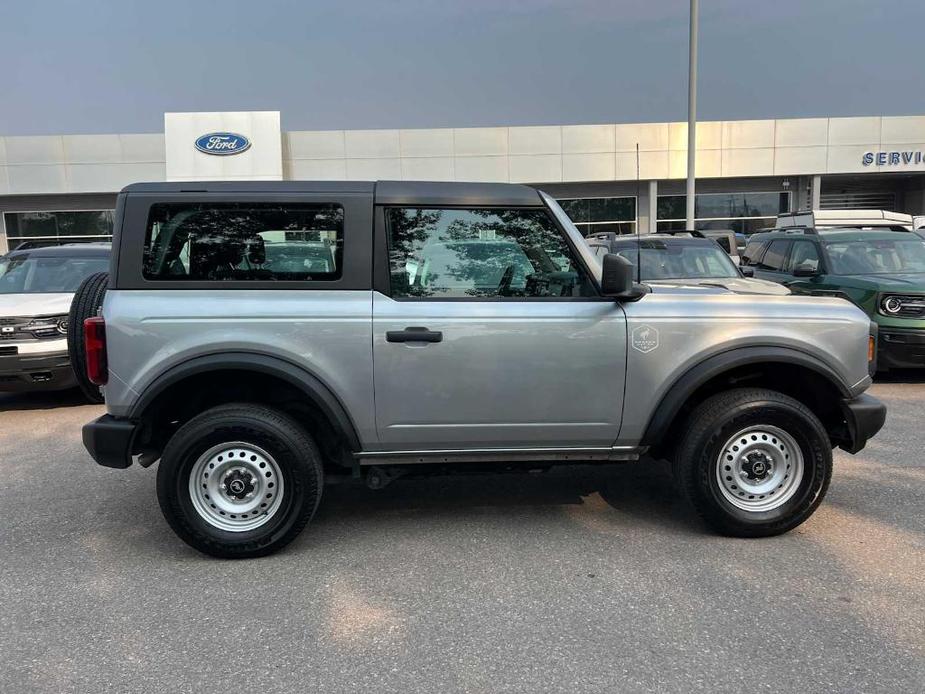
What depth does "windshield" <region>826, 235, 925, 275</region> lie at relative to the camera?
890cm

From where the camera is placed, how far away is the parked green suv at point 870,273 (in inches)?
301

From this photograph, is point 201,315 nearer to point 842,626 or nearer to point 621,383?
point 621,383

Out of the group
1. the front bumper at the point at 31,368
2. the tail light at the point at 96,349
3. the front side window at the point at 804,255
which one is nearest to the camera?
the tail light at the point at 96,349

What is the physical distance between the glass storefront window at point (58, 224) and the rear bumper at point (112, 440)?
29711mm

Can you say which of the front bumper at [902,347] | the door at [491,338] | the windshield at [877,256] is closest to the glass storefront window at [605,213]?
the windshield at [877,256]

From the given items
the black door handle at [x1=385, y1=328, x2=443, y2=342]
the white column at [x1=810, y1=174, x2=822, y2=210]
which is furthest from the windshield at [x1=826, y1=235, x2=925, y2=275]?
the white column at [x1=810, y1=174, x2=822, y2=210]

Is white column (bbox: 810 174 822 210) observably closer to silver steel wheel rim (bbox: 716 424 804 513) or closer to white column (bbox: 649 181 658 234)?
white column (bbox: 649 181 658 234)

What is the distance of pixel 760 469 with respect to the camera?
3.83 m

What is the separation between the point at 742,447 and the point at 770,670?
1388 mm

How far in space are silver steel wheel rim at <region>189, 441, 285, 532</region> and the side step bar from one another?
508 millimetres

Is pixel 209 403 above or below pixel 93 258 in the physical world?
below

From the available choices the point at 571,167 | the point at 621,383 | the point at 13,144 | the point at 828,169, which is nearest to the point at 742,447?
the point at 621,383

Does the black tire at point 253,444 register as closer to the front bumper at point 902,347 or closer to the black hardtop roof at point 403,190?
the black hardtop roof at point 403,190

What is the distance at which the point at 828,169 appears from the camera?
29.0 metres
